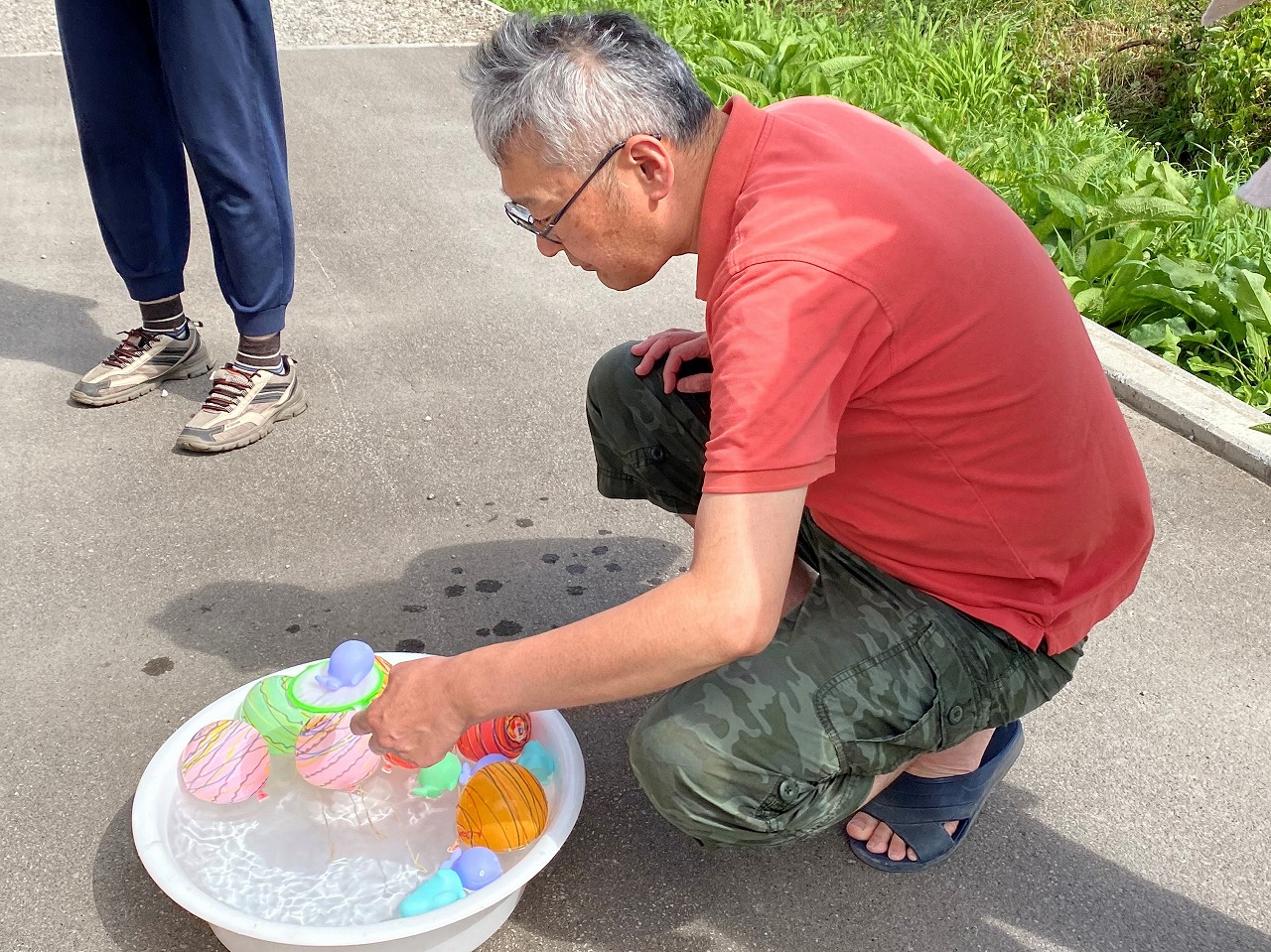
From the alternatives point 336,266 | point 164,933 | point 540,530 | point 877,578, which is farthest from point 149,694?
point 336,266

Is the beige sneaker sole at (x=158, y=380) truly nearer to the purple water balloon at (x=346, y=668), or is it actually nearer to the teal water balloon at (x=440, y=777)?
the purple water balloon at (x=346, y=668)

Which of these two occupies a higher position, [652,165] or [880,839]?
[652,165]

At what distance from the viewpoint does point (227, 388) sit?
3418 mm

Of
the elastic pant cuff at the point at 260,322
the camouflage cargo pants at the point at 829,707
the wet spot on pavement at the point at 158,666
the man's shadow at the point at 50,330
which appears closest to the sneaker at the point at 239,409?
the elastic pant cuff at the point at 260,322

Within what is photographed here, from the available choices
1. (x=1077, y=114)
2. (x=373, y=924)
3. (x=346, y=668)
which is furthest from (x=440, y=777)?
(x=1077, y=114)

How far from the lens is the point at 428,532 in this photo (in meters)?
3.06

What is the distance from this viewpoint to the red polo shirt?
1.54 meters

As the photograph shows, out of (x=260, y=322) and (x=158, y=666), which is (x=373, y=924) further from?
(x=260, y=322)

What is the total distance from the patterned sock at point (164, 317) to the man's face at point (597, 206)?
2.14 meters

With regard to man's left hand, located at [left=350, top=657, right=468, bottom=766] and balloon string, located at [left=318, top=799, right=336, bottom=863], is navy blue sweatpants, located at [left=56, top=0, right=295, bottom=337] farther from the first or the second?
man's left hand, located at [left=350, top=657, right=468, bottom=766]

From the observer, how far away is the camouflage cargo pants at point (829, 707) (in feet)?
5.92

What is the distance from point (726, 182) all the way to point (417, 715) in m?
0.95

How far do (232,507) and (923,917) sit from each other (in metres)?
2.07

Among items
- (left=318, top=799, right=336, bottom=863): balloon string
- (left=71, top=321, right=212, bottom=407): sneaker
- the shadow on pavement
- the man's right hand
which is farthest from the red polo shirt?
(left=71, top=321, right=212, bottom=407): sneaker
